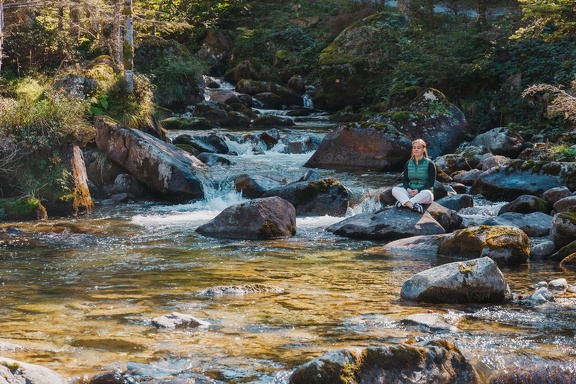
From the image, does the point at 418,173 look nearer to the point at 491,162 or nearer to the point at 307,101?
the point at 491,162

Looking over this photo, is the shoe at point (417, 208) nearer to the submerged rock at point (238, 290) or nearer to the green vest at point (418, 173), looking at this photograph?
the green vest at point (418, 173)

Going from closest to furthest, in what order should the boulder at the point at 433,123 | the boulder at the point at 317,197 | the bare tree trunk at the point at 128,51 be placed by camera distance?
the boulder at the point at 317,197
the bare tree trunk at the point at 128,51
the boulder at the point at 433,123

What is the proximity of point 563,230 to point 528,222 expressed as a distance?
5.44ft

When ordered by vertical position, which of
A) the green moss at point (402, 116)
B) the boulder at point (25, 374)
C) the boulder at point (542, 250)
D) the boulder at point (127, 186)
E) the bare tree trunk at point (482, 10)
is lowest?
the boulder at point (542, 250)

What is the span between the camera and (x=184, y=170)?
1742 cm

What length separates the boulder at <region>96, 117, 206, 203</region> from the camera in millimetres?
17234

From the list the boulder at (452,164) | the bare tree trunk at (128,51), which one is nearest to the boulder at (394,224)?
the boulder at (452,164)

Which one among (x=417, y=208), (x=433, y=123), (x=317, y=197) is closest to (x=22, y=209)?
(x=317, y=197)

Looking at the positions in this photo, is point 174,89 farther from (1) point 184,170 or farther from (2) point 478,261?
(2) point 478,261

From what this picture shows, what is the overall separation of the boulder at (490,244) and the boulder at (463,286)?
230cm

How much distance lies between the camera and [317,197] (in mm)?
15656

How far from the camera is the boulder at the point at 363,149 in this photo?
20.5 m

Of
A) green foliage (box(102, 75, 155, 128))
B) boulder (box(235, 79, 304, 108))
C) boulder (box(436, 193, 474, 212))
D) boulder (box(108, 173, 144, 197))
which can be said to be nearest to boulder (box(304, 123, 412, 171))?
green foliage (box(102, 75, 155, 128))

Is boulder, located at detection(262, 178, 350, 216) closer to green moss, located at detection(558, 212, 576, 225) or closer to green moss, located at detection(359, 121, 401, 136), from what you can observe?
green moss, located at detection(558, 212, 576, 225)
